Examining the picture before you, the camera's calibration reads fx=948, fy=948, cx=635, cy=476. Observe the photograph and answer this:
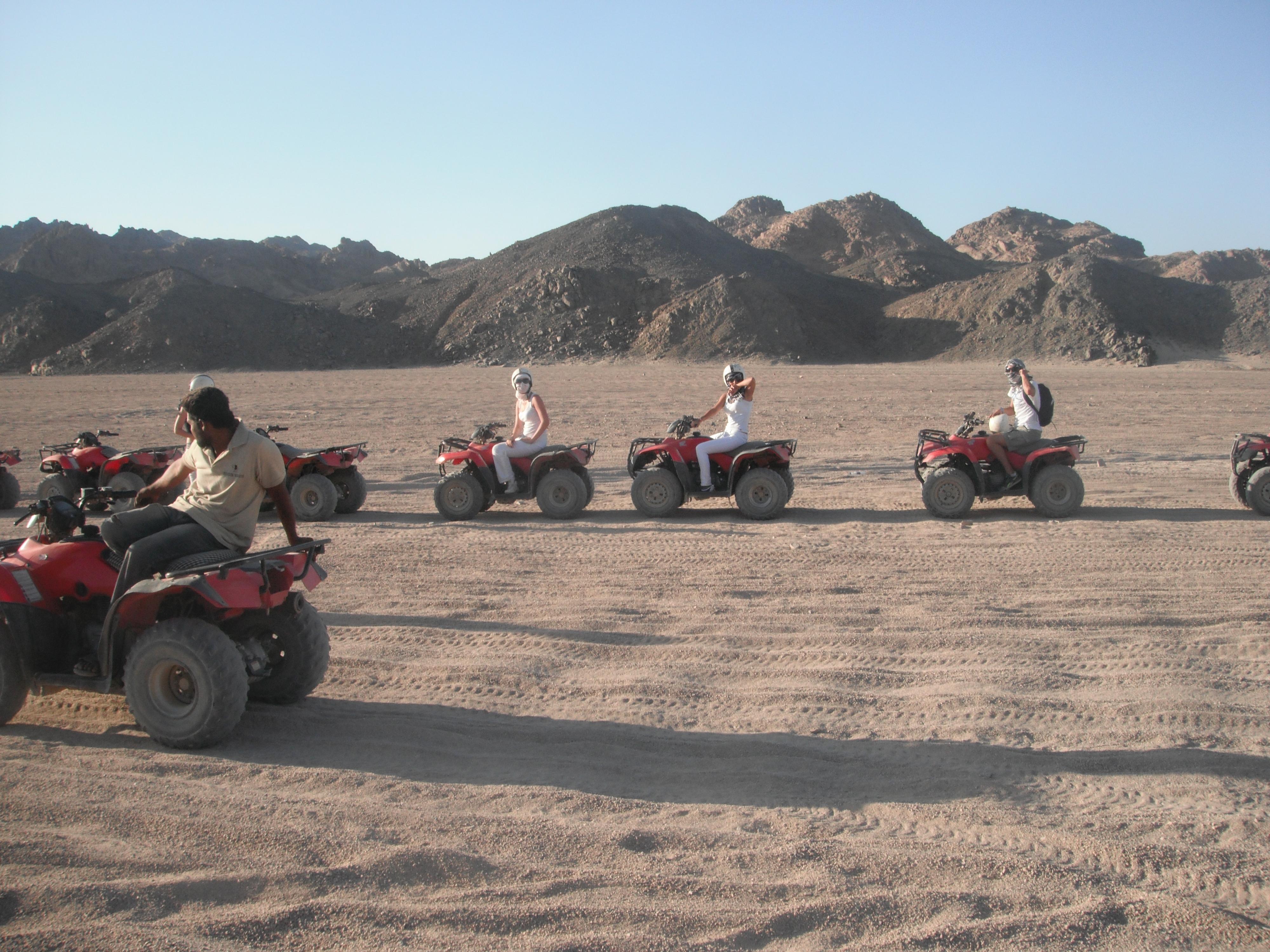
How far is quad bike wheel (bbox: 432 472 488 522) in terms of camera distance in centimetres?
1007

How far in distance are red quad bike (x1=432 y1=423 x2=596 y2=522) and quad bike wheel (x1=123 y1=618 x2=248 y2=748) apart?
5.78 m

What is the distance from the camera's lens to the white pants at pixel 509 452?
9914mm

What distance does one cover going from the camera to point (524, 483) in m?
10.1

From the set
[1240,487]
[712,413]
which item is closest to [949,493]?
[712,413]

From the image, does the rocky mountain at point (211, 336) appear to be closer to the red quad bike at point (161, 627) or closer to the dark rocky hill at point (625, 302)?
the dark rocky hill at point (625, 302)

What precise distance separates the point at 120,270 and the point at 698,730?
8719cm

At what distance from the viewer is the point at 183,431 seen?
559 centimetres

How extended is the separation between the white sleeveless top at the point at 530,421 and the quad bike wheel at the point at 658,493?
1160 mm

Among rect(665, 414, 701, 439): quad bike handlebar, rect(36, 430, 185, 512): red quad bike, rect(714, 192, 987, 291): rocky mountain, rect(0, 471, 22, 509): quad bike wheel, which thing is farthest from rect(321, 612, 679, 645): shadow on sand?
rect(714, 192, 987, 291): rocky mountain

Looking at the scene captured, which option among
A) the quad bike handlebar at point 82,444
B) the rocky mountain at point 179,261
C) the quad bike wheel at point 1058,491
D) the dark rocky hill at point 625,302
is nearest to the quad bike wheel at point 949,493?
the quad bike wheel at point 1058,491

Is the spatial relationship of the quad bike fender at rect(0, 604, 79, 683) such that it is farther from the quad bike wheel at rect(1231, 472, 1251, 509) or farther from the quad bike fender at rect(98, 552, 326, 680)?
the quad bike wheel at rect(1231, 472, 1251, 509)

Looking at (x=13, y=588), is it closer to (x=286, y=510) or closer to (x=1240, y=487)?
(x=286, y=510)

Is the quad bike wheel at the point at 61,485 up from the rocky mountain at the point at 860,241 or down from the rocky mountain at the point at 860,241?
down

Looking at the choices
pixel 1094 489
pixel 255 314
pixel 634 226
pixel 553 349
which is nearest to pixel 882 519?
pixel 1094 489
